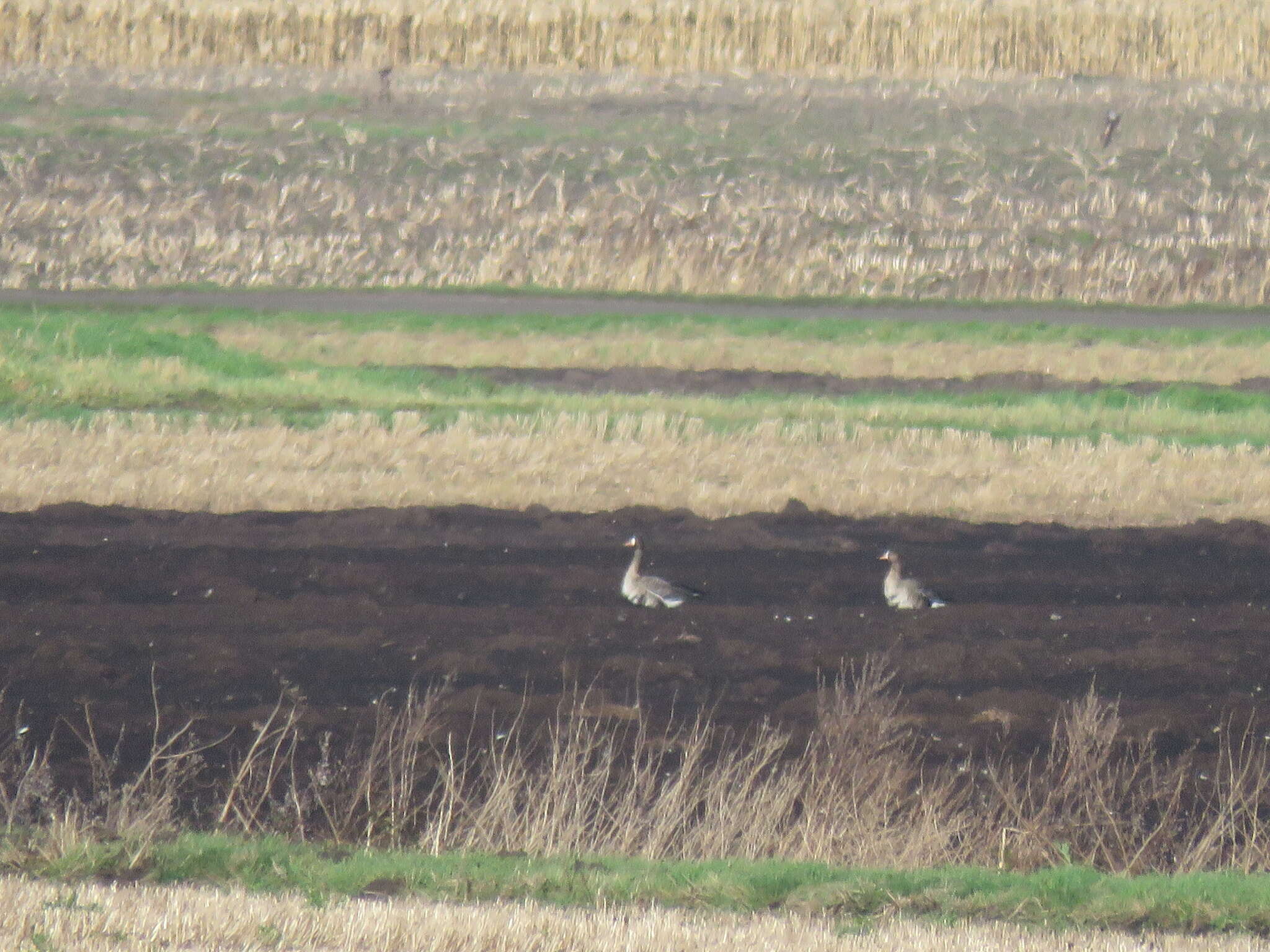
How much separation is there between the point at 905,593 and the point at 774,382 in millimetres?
11530

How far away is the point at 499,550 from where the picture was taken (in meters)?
13.9

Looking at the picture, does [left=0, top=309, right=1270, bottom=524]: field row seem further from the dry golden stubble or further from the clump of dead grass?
the clump of dead grass

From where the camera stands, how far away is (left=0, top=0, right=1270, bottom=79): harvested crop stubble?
42875 millimetres

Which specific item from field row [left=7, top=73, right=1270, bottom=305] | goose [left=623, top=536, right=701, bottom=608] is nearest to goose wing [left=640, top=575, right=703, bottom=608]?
goose [left=623, top=536, right=701, bottom=608]

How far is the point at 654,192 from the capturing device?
33.4m

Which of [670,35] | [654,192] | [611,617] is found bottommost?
[611,617]

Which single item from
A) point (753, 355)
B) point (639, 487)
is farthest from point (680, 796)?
point (753, 355)

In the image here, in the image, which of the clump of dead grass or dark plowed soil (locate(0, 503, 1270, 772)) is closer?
the clump of dead grass

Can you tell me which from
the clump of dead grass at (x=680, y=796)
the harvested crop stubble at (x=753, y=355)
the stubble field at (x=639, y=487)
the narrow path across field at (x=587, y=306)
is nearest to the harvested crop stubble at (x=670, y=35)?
the stubble field at (x=639, y=487)

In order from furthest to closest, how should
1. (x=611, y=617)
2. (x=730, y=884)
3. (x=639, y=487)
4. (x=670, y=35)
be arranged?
(x=670, y=35), (x=639, y=487), (x=611, y=617), (x=730, y=884)

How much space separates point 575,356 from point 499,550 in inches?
439

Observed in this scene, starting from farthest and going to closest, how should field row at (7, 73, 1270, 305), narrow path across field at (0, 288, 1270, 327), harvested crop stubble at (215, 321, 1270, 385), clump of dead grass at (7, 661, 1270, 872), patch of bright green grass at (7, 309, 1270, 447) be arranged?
1. field row at (7, 73, 1270, 305)
2. narrow path across field at (0, 288, 1270, 327)
3. harvested crop stubble at (215, 321, 1270, 385)
4. patch of bright green grass at (7, 309, 1270, 447)
5. clump of dead grass at (7, 661, 1270, 872)

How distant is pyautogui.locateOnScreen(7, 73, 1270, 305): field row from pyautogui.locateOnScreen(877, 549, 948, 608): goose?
60.8 ft

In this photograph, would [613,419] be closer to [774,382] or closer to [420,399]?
[420,399]
